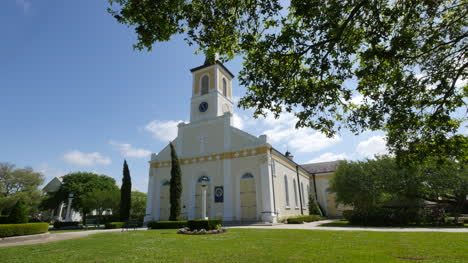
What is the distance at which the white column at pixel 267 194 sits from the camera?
72.0 ft

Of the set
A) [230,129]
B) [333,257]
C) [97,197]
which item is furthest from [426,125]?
[97,197]

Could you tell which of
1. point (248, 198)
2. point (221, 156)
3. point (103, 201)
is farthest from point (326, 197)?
point (103, 201)

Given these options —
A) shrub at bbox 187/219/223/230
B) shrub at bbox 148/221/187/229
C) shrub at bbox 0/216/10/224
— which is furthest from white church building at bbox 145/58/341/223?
shrub at bbox 0/216/10/224

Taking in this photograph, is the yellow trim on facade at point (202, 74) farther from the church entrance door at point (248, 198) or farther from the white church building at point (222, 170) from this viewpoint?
the church entrance door at point (248, 198)

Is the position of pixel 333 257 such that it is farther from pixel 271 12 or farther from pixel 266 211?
pixel 266 211

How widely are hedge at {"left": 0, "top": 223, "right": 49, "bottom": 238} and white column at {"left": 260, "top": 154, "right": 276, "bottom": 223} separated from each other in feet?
53.1

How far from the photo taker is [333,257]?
21.4 feet

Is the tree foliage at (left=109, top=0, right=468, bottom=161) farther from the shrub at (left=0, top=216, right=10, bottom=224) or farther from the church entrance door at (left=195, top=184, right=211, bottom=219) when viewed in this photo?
the church entrance door at (left=195, top=184, right=211, bottom=219)

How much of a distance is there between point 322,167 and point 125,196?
30680mm

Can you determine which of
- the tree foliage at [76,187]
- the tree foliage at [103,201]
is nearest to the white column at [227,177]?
the tree foliage at [103,201]

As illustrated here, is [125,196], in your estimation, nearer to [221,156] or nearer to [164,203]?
[164,203]

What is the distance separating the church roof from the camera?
39.6 meters

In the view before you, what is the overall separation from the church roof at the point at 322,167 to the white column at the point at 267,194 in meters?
19.5

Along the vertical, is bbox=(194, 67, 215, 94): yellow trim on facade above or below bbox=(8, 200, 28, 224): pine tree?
above
